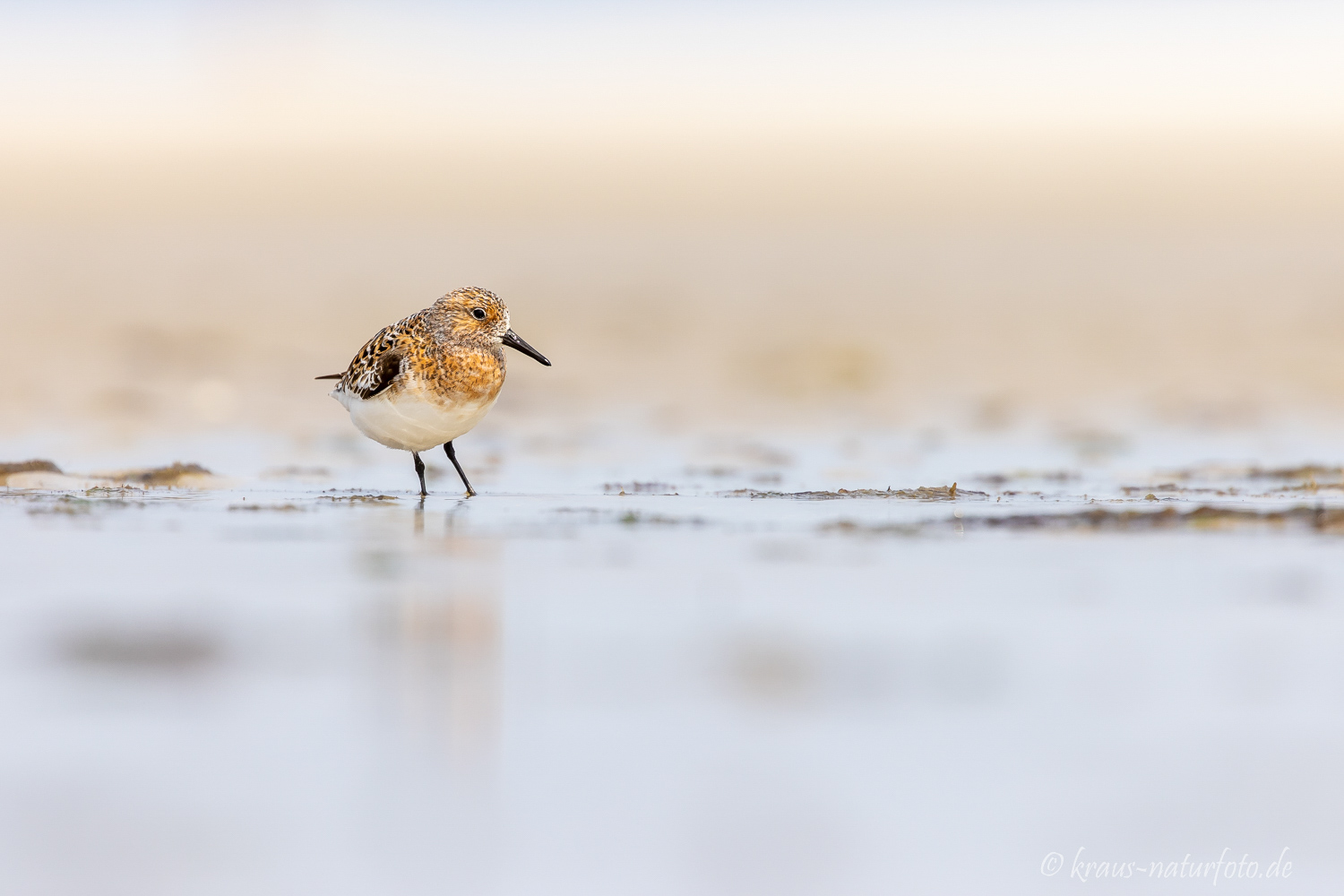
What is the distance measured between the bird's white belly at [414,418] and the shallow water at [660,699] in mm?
1566

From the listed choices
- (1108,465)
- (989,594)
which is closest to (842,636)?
(989,594)

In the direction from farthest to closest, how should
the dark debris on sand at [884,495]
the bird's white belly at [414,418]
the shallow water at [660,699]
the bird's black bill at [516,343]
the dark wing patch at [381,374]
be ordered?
the bird's black bill at [516,343] → the dark wing patch at [381,374] → the bird's white belly at [414,418] → the dark debris on sand at [884,495] → the shallow water at [660,699]

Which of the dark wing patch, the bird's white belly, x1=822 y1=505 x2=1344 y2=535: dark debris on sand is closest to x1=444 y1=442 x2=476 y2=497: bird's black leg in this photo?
the bird's white belly

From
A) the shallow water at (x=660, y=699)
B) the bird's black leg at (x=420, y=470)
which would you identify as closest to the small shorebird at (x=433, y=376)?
the bird's black leg at (x=420, y=470)

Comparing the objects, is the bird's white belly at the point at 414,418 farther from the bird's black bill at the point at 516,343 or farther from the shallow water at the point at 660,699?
the shallow water at the point at 660,699

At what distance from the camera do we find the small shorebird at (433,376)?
352 inches

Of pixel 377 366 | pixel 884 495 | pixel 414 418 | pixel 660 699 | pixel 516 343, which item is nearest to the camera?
pixel 660 699

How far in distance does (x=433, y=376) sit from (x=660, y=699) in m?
5.22

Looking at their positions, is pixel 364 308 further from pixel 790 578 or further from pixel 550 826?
pixel 550 826

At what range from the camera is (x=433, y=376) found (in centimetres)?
899

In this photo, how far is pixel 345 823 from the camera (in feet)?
10.4

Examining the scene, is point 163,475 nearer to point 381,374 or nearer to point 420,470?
point 381,374

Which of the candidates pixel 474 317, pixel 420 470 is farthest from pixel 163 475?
pixel 474 317

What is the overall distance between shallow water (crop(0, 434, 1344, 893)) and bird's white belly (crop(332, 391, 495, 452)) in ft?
5.14
